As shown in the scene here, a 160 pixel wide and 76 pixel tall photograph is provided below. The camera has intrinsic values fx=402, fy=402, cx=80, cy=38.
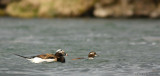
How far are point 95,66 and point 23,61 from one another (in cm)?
371

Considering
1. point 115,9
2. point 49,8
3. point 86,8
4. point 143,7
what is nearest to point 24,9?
point 49,8

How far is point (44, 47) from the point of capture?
1032 inches

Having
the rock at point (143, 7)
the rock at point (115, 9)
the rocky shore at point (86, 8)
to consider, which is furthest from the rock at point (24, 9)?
the rock at point (143, 7)

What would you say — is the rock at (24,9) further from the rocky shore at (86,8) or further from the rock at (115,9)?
the rock at (115,9)

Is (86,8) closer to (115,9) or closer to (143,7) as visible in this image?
(115,9)

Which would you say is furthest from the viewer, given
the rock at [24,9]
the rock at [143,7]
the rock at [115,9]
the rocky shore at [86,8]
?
the rock at [24,9]

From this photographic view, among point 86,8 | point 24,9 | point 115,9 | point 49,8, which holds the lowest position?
point 115,9

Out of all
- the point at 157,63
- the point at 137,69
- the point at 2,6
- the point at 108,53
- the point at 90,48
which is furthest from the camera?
the point at 2,6

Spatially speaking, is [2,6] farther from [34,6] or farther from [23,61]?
[23,61]

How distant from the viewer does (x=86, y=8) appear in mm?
72812

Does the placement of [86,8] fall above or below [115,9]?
above

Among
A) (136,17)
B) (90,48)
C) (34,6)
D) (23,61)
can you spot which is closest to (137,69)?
(23,61)

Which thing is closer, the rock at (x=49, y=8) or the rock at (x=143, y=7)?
the rock at (x=143, y=7)

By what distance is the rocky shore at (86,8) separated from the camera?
225 ft
